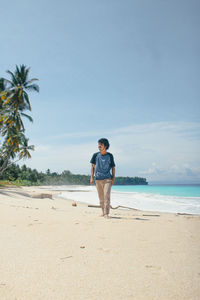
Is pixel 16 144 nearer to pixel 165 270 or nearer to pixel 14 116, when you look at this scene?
pixel 14 116

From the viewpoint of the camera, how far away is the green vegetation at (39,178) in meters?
49.9

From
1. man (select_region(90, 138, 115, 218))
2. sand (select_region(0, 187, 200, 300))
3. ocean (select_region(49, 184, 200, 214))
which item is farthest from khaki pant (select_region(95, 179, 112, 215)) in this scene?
ocean (select_region(49, 184, 200, 214))

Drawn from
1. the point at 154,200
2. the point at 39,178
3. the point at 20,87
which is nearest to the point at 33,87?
the point at 20,87

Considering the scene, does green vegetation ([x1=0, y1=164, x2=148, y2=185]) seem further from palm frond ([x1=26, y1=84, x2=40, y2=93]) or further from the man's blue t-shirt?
the man's blue t-shirt

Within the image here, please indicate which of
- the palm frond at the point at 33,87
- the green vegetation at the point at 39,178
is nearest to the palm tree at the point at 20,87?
the palm frond at the point at 33,87

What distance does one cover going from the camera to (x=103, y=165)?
16.7ft

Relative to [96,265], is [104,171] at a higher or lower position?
higher

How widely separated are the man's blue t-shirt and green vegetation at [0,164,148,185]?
39605 millimetres

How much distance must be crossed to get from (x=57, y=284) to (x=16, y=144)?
26.5 metres

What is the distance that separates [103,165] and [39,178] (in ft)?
216

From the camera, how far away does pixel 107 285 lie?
148 cm

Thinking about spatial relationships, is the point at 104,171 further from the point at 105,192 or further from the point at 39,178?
the point at 39,178

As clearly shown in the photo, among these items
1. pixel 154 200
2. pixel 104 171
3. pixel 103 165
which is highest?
pixel 103 165

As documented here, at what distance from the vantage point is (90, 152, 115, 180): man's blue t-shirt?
199 inches
